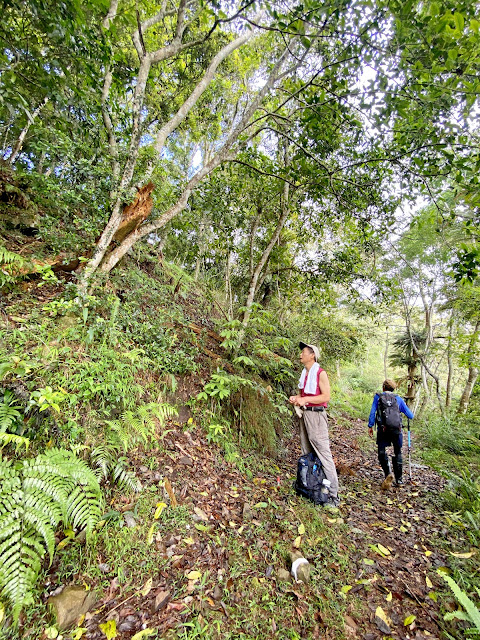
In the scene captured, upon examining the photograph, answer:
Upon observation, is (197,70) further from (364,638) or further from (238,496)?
(364,638)

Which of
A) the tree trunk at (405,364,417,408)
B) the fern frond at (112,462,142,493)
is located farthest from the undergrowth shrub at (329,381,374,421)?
the fern frond at (112,462,142,493)

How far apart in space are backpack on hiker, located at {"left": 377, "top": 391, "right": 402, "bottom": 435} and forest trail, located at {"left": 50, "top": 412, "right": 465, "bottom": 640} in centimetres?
131

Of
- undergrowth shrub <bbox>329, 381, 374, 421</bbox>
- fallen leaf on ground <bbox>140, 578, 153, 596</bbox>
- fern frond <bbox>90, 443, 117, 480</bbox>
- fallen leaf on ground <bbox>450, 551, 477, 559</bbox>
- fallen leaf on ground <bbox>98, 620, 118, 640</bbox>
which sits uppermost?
fern frond <bbox>90, 443, 117, 480</bbox>

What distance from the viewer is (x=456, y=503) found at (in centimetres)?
465

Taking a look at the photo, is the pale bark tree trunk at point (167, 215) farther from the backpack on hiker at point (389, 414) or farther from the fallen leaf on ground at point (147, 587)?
the backpack on hiker at point (389, 414)

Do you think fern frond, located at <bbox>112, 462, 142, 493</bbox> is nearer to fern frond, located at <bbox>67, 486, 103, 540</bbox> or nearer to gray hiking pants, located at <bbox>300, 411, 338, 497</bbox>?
fern frond, located at <bbox>67, 486, 103, 540</bbox>

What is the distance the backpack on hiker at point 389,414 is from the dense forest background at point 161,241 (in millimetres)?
1331

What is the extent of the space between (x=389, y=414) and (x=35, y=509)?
227 inches

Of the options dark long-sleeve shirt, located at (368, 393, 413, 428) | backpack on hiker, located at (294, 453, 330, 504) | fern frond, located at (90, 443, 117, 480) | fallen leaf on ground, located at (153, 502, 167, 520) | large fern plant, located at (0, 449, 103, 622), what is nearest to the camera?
large fern plant, located at (0, 449, 103, 622)

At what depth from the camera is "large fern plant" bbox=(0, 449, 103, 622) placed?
1.99 metres

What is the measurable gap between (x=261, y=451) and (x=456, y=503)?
11.1ft

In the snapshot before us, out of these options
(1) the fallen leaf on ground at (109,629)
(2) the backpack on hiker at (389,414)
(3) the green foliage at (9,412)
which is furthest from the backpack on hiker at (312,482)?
(3) the green foliage at (9,412)

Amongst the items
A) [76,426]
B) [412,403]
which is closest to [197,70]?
[76,426]

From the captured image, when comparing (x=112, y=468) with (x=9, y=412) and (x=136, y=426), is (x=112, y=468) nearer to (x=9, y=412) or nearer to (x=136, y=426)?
(x=136, y=426)
